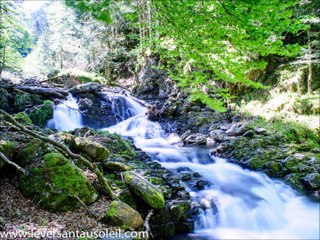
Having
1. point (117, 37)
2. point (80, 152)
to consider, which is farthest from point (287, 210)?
point (117, 37)

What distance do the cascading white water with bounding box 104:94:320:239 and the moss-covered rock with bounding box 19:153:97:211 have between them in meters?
2.75

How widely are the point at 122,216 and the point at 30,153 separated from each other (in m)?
2.22

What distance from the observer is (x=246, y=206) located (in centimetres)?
715

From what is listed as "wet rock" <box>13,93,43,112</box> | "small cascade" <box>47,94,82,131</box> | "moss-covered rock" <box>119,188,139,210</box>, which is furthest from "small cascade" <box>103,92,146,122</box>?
"moss-covered rock" <box>119,188,139,210</box>

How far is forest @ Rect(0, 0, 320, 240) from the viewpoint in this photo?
3.48 meters

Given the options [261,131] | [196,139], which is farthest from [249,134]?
[196,139]

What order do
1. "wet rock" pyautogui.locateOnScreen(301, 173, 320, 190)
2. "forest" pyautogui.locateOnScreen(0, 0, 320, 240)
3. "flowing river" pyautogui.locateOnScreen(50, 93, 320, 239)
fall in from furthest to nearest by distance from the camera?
"wet rock" pyautogui.locateOnScreen(301, 173, 320, 190), "flowing river" pyautogui.locateOnScreen(50, 93, 320, 239), "forest" pyautogui.locateOnScreen(0, 0, 320, 240)

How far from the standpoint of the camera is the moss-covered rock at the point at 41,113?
43.6 feet

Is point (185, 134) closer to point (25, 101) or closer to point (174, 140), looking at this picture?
point (174, 140)

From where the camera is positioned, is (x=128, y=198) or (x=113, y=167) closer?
(x=128, y=198)

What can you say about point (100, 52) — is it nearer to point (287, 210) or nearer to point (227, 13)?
point (287, 210)

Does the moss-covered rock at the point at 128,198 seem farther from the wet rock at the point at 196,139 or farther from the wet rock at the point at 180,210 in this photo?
the wet rock at the point at 196,139

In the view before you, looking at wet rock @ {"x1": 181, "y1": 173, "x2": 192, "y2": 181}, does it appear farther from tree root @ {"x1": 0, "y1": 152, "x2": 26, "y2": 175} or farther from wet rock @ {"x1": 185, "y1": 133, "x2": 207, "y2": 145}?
wet rock @ {"x1": 185, "y1": 133, "x2": 207, "y2": 145}

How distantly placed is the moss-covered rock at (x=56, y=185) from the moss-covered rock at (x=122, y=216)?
58 cm
